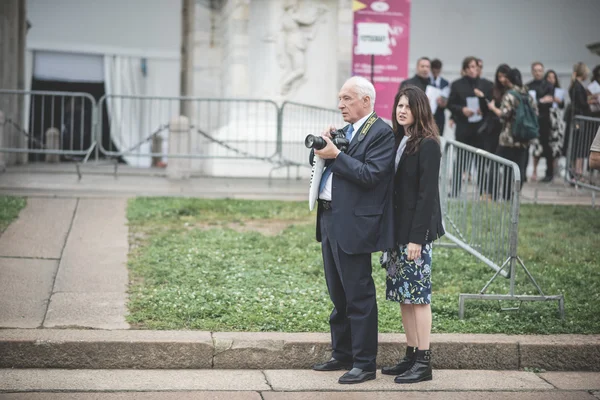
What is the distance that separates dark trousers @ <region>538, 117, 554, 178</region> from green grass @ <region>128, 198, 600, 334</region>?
13.4 ft

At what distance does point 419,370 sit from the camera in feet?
21.0

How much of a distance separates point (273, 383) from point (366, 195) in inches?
52.5

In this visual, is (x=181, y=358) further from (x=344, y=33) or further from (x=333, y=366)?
(x=344, y=33)

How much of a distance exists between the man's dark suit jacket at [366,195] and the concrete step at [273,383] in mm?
884

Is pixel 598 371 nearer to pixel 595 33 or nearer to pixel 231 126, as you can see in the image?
pixel 231 126

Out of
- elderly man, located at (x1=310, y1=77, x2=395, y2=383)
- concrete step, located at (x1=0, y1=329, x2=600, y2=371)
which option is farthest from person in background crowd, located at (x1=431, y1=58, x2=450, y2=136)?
elderly man, located at (x1=310, y1=77, x2=395, y2=383)

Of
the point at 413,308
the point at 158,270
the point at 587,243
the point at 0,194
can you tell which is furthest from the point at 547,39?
the point at 413,308

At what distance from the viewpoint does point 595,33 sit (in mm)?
21719

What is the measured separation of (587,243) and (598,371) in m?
3.91

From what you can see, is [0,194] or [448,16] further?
[448,16]

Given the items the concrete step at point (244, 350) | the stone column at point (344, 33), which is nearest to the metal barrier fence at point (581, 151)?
the stone column at point (344, 33)

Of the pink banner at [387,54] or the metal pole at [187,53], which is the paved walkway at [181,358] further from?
the metal pole at [187,53]

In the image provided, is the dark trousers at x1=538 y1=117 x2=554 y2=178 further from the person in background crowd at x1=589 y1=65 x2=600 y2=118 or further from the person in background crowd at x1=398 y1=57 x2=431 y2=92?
the person in background crowd at x1=398 y1=57 x2=431 y2=92

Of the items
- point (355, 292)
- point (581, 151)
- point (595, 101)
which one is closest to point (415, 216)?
point (355, 292)
